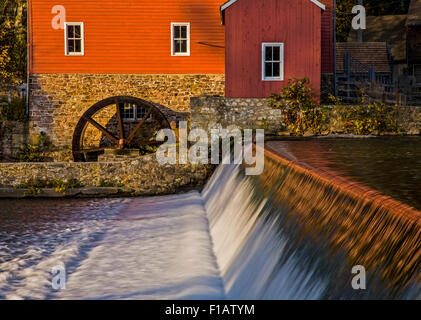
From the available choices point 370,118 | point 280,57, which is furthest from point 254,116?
point 370,118

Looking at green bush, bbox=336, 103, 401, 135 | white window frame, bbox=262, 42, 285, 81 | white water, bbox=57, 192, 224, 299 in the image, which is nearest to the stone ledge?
white water, bbox=57, 192, 224, 299

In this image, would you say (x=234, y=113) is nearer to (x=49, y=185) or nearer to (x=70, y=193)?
(x=70, y=193)

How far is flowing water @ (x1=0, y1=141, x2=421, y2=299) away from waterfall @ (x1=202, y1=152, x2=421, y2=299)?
14 millimetres

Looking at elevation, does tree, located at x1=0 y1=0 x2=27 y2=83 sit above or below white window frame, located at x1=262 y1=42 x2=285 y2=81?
above

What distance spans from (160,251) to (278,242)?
136 inches

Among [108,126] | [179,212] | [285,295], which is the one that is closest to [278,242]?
[285,295]

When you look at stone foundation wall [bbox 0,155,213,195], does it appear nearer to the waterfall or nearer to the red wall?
the red wall

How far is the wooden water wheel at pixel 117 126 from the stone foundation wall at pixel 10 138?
6.99 ft

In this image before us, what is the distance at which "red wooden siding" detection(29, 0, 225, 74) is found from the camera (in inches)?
825

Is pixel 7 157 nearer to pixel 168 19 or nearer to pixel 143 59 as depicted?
pixel 143 59

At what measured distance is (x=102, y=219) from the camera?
12711 millimetres

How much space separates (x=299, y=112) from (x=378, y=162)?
7734mm

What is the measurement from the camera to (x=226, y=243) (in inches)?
352

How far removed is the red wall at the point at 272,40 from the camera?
59.6 ft
